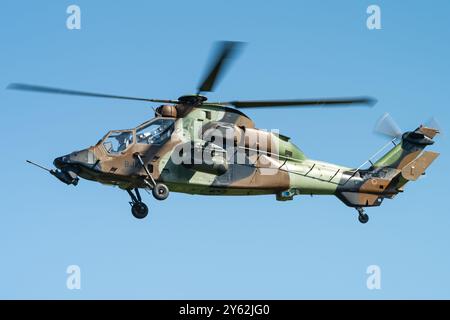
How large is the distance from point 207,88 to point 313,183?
22.6ft

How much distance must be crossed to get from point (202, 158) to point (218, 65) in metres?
4.91

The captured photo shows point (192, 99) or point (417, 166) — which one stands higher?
point (192, 99)

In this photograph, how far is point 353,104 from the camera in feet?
91.5

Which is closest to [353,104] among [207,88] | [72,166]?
[207,88]

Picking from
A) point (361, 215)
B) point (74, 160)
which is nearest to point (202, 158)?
point (74, 160)

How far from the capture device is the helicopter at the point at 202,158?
29109 millimetres

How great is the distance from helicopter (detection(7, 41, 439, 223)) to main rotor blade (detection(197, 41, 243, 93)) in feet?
0.24

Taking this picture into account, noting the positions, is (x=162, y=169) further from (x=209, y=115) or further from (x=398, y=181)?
(x=398, y=181)

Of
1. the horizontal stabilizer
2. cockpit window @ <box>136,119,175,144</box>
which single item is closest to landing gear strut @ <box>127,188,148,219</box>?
cockpit window @ <box>136,119,175,144</box>

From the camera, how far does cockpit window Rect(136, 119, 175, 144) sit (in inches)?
1180

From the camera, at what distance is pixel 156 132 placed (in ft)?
98.9

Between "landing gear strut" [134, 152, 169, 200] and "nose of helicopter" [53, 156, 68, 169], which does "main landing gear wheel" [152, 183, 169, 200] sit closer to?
"landing gear strut" [134, 152, 169, 200]

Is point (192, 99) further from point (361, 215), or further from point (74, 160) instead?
point (361, 215)

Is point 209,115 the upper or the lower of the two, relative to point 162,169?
upper
